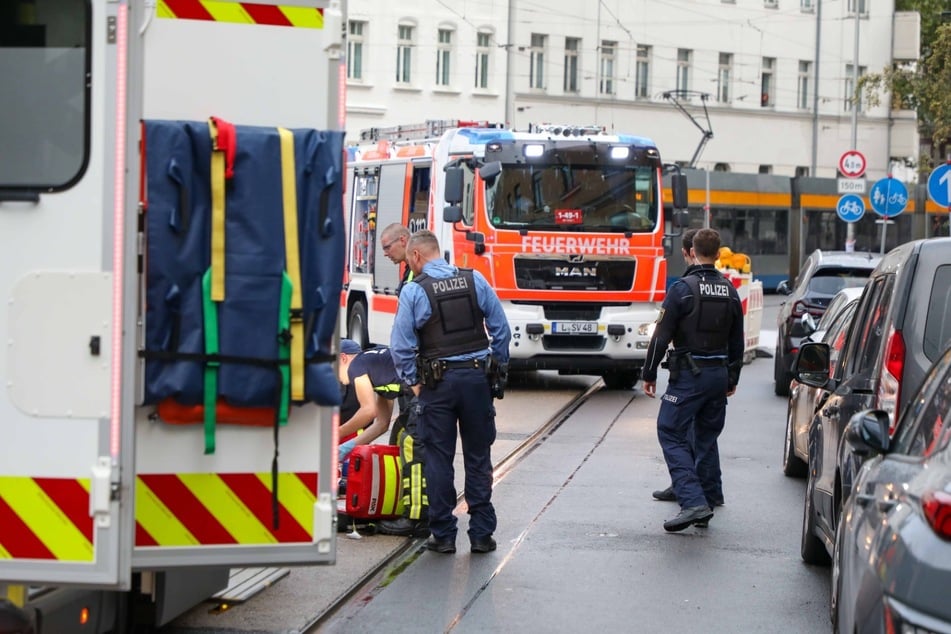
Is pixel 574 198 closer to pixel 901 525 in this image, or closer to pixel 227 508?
pixel 227 508

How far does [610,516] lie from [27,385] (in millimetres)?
6121

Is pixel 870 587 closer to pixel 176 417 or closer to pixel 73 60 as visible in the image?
pixel 176 417

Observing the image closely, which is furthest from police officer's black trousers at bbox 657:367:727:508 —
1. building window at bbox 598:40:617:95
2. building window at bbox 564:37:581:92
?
building window at bbox 598:40:617:95

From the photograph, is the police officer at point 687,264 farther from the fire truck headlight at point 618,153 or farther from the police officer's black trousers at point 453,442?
the fire truck headlight at point 618,153

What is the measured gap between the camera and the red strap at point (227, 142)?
5.24m

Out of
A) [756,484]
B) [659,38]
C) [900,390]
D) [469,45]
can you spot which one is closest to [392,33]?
[469,45]

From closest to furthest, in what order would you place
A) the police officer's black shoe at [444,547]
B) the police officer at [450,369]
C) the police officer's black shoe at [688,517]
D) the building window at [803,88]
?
the police officer at [450,369] < the police officer's black shoe at [444,547] < the police officer's black shoe at [688,517] < the building window at [803,88]

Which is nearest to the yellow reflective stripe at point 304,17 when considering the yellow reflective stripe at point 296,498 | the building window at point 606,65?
the yellow reflective stripe at point 296,498

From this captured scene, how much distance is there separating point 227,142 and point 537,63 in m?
50.8

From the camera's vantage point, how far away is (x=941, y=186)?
1998cm

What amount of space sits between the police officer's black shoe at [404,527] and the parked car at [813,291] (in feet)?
34.2

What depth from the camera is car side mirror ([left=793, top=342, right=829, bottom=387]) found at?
9.15m

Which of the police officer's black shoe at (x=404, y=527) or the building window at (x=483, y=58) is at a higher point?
the building window at (x=483, y=58)

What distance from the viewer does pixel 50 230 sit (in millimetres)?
5062
